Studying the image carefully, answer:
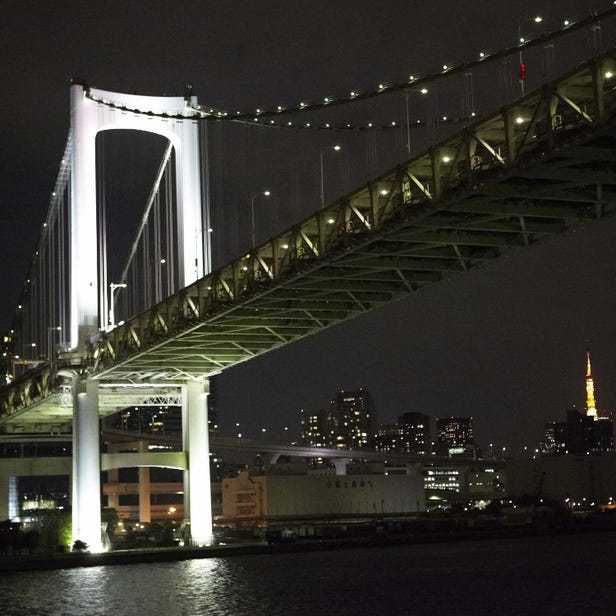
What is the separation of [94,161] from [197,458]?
12891 mm

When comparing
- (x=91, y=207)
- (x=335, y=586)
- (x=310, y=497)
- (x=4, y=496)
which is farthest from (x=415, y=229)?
(x=310, y=497)

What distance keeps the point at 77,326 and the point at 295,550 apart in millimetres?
15166

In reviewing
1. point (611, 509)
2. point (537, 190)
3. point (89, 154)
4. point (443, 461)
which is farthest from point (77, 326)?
point (443, 461)

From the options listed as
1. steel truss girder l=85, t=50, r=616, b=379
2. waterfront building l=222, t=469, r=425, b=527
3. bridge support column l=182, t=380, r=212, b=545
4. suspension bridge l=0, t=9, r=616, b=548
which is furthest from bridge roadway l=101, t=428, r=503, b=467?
steel truss girder l=85, t=50, r=616, b=379

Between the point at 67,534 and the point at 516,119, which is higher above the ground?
the point at 516,119

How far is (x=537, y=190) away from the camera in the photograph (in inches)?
968

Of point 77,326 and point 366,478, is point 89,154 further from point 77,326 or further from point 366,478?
point 366,478

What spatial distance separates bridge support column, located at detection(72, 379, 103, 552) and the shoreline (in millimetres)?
1059

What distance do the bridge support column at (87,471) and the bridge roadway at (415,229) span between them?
3.27 m

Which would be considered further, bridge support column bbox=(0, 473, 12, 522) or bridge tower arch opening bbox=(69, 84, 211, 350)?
bridge support column bbox=(0, 473, 12, 522)

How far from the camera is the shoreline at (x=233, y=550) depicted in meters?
48.6

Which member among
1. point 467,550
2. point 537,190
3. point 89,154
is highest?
point 89,154

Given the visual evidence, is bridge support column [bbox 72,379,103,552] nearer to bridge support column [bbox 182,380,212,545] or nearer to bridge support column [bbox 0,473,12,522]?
bridge support column [bbox 182,380,212,545]

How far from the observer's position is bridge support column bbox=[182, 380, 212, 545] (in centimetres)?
5228
